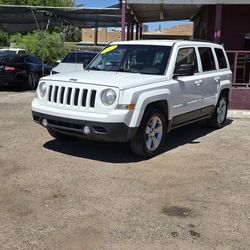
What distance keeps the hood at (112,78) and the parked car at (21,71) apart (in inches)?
374

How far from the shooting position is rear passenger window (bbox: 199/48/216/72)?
8534mm

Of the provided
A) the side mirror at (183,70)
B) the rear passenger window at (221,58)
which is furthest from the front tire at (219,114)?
the side mirror at (183,70)

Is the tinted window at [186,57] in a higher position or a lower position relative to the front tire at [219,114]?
higher

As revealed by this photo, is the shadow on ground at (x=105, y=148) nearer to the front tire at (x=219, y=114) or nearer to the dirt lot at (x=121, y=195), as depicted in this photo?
Answer: the dirt lot at (x=121, y=195)

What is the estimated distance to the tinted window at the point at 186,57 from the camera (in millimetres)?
7628

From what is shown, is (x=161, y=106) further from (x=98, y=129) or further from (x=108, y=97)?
(x=98, y=129)

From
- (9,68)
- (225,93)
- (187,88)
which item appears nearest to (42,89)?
(187,88)

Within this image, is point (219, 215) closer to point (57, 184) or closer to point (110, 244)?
point (110, 244)

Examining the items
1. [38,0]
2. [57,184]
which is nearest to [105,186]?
→ [57,184]

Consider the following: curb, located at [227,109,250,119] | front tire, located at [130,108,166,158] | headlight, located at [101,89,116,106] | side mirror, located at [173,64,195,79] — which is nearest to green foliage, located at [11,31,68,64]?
curb, located at [227,109,250,119]

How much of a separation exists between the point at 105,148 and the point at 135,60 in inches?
59.8

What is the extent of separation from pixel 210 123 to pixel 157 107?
2.77 meters

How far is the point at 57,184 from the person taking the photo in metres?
5.62

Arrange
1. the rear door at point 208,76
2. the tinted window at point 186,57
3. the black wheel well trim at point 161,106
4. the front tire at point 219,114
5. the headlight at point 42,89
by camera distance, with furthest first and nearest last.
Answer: the front tire at point 219,114 < the rear door at point 208,76 < the tinted window at point 186,57 < the headlight at point 42,89 < the black wheel well trim at point 161,106
